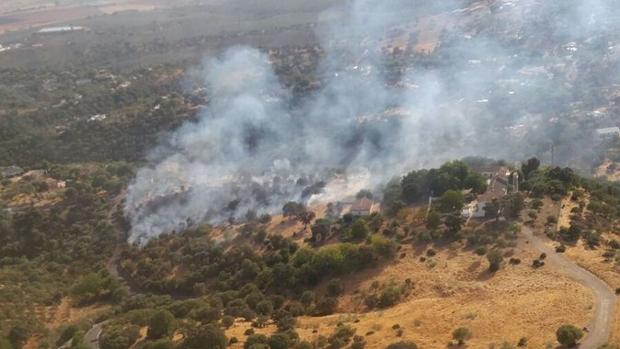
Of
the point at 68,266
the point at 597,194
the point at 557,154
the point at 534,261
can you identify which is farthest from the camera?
the point at 557,154

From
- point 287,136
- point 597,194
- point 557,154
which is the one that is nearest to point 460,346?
point 597,194

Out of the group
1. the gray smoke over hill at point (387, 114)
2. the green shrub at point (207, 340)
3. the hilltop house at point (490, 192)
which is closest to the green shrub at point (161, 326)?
the green shrub at point (207, 340)

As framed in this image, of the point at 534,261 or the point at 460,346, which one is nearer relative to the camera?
the point at 460,346

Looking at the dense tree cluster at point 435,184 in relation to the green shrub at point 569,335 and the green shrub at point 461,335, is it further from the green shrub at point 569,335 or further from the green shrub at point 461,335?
the green shrub at point 569,335

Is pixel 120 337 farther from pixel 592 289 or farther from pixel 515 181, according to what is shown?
pixel 515 181

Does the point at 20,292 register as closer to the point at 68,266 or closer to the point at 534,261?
the point at 68,266

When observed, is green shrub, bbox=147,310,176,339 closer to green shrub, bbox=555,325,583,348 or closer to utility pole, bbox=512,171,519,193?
green shrub, bbox=555,325,583,348

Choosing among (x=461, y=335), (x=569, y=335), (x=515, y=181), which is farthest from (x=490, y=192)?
(x=569, y=335)
